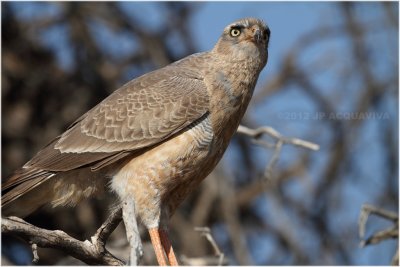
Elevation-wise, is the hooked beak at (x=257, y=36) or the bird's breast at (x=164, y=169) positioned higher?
the hooked beak at (x=257, y=36)

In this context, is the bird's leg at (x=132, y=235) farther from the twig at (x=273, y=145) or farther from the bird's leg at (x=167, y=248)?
the twig at (x=273, y=145)

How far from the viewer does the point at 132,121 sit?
688 cm

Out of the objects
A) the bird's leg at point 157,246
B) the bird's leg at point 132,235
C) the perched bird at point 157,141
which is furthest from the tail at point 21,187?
the bird's leg at point 132,235

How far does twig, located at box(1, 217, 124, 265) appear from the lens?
5637 mm

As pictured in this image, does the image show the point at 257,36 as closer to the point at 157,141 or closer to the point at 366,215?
the point at 157,141

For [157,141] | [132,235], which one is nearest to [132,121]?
[157,141]

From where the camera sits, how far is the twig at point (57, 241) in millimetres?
A: 5637

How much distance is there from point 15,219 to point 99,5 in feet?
17.3

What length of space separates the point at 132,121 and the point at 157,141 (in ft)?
1.15

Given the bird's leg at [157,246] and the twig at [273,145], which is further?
the twig at [273,145]

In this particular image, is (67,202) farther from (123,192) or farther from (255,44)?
(255,44)

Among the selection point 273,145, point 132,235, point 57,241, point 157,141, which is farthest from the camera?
point 273,145

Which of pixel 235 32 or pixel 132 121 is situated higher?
pixel 235 32

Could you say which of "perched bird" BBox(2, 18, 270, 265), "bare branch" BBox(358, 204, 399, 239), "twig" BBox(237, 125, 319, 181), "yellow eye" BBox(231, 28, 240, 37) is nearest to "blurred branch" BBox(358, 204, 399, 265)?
"bare branch" BBox(358, 204, 399, 239)
